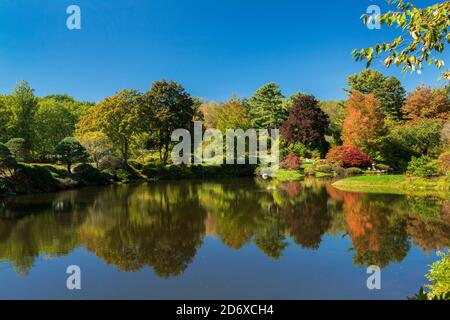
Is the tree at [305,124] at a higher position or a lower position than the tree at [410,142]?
higher

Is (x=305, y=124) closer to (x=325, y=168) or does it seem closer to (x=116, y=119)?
(x=325, y=168)

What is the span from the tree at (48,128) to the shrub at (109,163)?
6.97 metres

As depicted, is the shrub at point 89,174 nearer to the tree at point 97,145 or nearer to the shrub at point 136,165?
the tree at point 97,145

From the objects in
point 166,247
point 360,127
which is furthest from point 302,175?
point 166,247

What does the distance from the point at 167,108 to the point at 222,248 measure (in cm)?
3018

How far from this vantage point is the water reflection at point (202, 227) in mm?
9344

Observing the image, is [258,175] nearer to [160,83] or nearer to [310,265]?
[160,83]

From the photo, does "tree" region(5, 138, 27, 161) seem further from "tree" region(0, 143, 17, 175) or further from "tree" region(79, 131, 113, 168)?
"tree" region(79, 131, 113, 168)

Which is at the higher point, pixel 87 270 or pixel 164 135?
pixel 164 135

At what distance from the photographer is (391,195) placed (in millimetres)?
19891


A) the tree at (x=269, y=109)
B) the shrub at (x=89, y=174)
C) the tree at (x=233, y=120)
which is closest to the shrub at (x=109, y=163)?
the shrub at (x=89, y=174)

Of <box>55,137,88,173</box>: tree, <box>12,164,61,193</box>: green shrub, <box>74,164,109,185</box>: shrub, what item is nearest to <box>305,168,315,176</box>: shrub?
<box>74,164,109,185</box>: shrub

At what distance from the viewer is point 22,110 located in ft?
115
